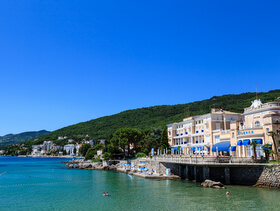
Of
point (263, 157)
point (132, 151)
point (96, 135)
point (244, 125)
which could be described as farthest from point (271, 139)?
point (96, 135)

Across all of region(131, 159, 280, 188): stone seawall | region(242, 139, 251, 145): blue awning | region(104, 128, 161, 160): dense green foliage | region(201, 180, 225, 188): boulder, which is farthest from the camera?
region(104, 128, 161, 160): dense green foliage

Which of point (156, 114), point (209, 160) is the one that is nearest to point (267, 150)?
point (209, 160)

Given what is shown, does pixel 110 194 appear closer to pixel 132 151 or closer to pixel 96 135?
pixel 132 151

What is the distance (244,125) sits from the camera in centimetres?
4347

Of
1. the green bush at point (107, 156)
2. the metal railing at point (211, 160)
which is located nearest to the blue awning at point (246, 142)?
the metal railing at point (211, 160)

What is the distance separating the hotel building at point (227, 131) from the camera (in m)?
36.4

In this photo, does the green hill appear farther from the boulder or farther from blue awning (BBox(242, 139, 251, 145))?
the boulder

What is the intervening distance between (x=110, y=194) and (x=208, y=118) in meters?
28.8

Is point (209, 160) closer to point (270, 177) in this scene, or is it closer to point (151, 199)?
point (270, 177)

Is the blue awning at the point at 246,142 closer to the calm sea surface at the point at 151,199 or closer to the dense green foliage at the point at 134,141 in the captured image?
the calm sea surface at the point at 151,199

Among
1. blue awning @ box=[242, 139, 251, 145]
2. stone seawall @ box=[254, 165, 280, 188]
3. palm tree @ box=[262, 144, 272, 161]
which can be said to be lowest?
stone seawall @ box=[254, 165, 280, 188]

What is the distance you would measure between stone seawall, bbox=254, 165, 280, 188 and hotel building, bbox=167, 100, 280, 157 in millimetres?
4852

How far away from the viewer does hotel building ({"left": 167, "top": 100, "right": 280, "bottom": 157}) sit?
36.4 meters

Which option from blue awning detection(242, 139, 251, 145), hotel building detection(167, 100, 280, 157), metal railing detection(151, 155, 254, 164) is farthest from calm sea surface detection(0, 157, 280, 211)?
hotel building detection(167, 100, 280, 157)
